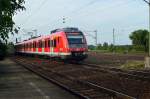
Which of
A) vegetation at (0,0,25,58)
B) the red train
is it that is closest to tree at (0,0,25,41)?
vegetation at (0,0,25,58)

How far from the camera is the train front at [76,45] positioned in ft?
136

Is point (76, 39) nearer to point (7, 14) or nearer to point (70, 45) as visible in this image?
point (70, 45)

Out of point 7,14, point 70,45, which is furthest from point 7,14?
point 70,45

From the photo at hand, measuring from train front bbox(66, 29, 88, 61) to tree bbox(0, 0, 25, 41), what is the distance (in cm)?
755

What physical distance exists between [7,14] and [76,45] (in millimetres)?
9671

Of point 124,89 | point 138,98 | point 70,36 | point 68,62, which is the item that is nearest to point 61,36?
point 70,36

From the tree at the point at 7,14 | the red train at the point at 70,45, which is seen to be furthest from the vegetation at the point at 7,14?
the red train at the point at 70,45

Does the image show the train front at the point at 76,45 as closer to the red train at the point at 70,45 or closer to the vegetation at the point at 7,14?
the red train at the point at 70,45

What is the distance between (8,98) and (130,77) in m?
9.25

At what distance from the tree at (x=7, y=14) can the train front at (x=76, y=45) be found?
755 cm

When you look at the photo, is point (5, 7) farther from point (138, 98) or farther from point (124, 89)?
point (138, 98)

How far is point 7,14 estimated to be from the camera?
34.0 metres

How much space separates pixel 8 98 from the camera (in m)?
16.0

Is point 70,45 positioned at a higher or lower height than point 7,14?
lower
